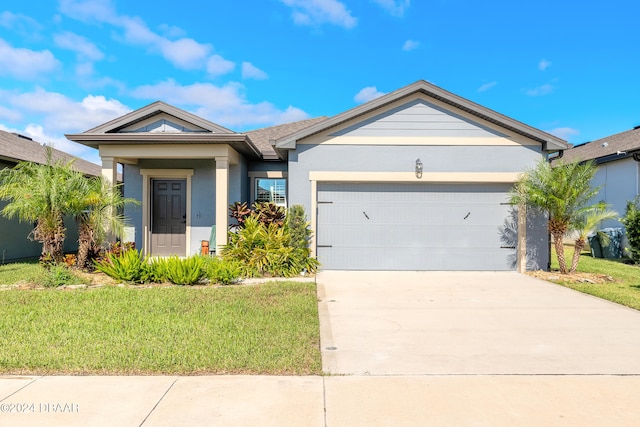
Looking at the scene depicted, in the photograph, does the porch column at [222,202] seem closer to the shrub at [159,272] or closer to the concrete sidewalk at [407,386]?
the shrub at [159,272]

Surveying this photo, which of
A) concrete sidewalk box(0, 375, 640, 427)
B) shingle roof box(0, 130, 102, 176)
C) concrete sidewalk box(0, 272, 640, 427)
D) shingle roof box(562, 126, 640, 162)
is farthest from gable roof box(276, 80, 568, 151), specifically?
concrete sidewalk box(0, 375, 640, 427)

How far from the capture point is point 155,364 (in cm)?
391

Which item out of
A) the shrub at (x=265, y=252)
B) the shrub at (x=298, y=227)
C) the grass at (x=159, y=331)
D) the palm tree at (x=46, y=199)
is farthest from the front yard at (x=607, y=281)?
the palm tree at (x=46, y=199)

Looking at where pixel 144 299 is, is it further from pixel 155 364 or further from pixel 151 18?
pixel 151 18

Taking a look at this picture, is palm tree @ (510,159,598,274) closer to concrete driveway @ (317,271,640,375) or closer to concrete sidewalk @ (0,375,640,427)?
concrete driveway @ (317,271,640,375)

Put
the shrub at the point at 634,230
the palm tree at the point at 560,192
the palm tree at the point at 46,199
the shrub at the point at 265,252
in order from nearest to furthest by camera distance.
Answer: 1. the palm tree at the point at 46,199
2. the shrub at the point at 265,252
3. the palm tree at the point at 560,192
4. the shrub at the point at 634,230

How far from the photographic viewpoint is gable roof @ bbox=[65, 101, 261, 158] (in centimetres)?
1018

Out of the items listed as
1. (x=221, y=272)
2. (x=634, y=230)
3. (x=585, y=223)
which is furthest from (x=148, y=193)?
(x=634, y=230)

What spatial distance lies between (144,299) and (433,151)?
25.0ft

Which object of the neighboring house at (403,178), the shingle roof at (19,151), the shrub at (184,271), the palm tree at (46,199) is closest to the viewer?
the shrub at (184,271)

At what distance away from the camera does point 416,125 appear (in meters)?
10.5

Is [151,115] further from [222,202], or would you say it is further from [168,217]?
[222,202]

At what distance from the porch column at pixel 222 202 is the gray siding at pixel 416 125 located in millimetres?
3035

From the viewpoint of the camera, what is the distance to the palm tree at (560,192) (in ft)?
30.8
